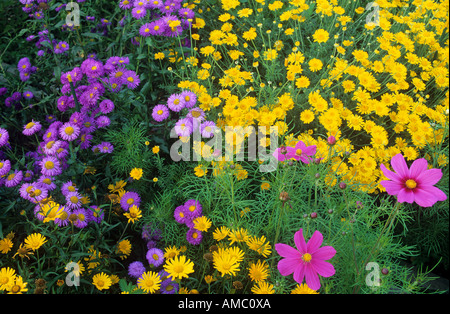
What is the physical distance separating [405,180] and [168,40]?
1538 mm

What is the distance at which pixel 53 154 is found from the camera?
1542mm

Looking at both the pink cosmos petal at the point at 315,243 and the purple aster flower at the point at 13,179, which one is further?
the purple aster flower at the point at 13,179

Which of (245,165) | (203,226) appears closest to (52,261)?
(203,226)

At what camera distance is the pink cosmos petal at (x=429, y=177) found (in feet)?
3.17

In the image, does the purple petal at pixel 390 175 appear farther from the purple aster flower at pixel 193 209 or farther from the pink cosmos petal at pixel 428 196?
the purple aster flower at pixel 193 209

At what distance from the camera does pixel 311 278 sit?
0.99 meters

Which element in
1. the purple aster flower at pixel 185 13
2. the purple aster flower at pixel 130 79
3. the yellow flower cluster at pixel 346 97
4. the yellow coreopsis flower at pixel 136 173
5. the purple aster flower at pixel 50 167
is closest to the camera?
the purple aster flower at pixel 50 167

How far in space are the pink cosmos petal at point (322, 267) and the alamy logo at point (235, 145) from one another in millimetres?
626

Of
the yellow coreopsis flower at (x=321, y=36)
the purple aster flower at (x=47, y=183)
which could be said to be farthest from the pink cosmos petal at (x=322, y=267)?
the yellow coreopsis flower at (x=321, y=36)

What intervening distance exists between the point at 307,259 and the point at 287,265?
60 mm

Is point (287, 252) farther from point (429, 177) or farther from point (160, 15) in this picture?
point (160, 15)

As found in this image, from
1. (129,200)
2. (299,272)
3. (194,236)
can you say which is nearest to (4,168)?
(129,200)

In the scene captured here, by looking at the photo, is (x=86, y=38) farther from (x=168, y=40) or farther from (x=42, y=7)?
(x=168, y=40)

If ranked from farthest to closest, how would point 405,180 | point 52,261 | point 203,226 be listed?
point 203,226
point 52,261
point 405,180
